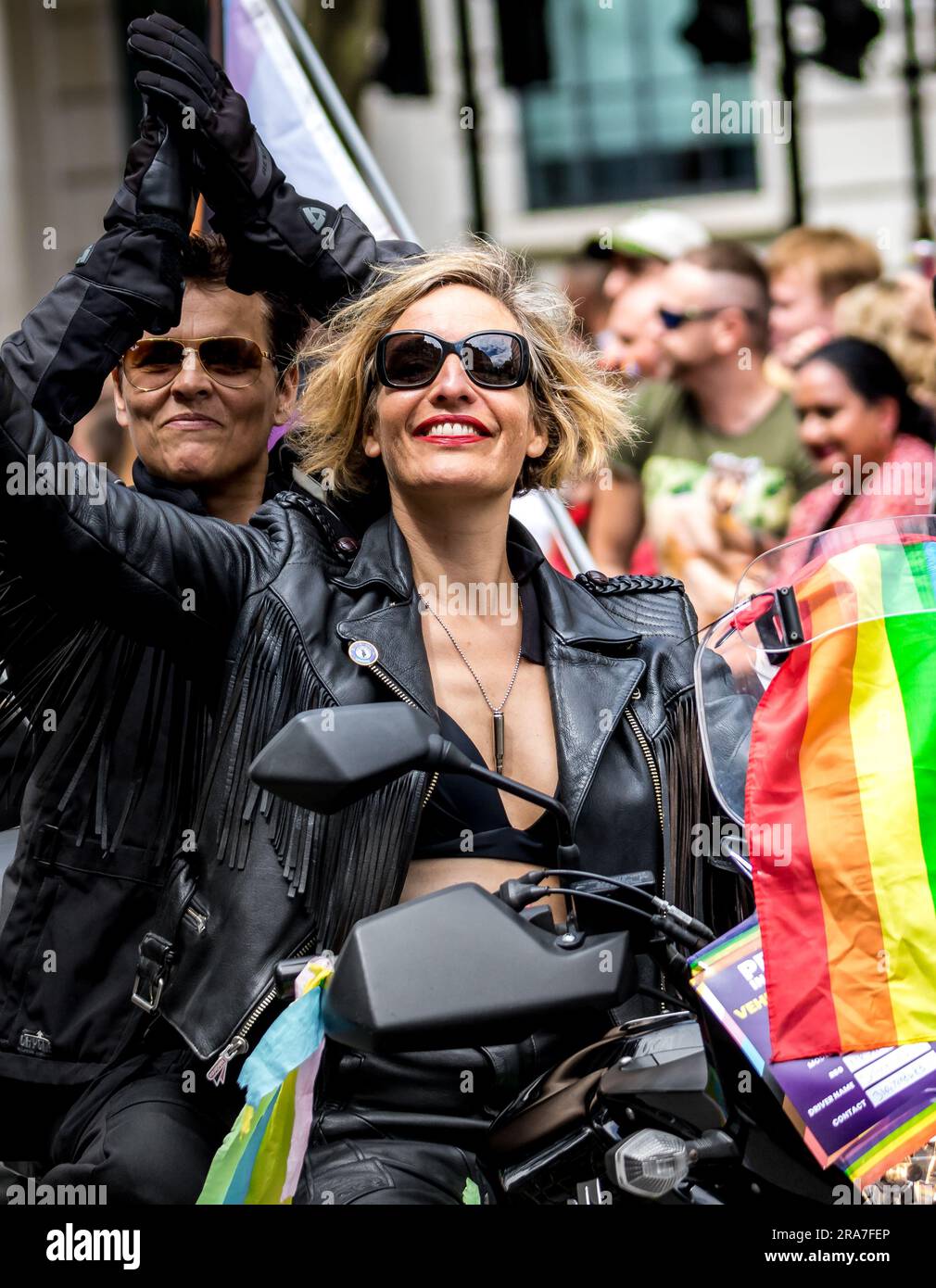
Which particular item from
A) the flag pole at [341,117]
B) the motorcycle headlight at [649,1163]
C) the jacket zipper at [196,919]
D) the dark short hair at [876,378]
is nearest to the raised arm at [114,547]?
the jacket zipper at [196,919]

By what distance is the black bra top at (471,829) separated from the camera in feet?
9.52

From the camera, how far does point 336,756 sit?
81.7 inches

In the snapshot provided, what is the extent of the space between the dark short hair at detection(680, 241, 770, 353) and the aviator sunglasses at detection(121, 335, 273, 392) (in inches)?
143

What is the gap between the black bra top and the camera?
2902 millimetres

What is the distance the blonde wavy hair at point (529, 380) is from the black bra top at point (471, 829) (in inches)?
28.7

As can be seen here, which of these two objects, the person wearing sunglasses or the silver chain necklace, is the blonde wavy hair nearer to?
the silver chain necklace

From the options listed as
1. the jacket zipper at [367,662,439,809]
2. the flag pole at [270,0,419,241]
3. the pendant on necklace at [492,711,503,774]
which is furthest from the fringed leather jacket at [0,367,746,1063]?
the flag pole at [270,0,419,241]

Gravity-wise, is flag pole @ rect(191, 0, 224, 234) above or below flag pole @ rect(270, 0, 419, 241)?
above

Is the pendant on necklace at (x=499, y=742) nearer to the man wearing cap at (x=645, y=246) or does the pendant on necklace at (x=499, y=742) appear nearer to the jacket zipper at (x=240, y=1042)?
the jacket zipper at (x=240, y=1042)

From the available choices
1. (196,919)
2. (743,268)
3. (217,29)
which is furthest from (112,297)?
(743,268)

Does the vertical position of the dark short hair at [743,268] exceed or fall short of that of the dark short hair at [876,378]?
it exceeds it

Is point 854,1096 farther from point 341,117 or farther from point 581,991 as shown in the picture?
point 341,117

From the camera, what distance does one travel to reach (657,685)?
3168 millimetres

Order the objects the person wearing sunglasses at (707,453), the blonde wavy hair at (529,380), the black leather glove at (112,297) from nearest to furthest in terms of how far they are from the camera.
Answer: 1. the black leather glove at (112,297)
2. the blonde wavy hair at (529,380)
3. the person wearing sunglasses at (707,453)
